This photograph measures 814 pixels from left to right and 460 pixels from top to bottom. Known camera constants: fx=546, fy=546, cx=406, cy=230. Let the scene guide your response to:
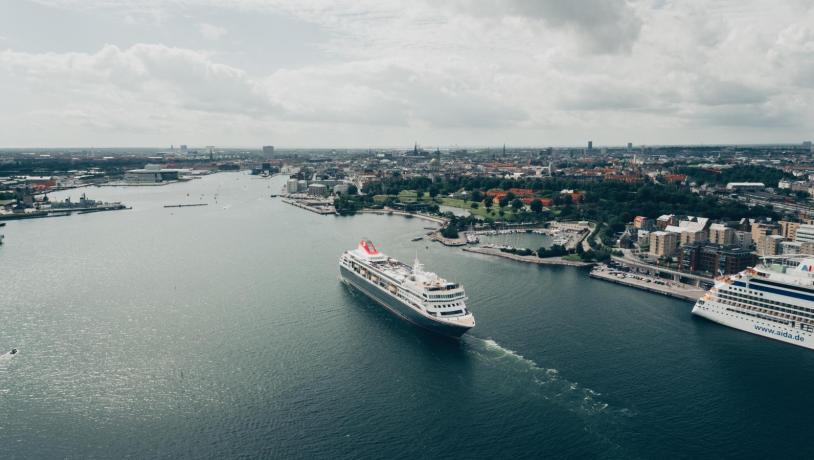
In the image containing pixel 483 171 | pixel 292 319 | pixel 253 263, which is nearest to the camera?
pixel 292 319

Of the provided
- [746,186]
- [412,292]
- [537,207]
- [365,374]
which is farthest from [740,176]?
[365,374]

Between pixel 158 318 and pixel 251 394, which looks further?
pixel 158 318

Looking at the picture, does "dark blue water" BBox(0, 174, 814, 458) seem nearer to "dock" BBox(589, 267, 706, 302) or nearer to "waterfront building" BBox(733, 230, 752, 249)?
"dock" BBox(589, 267, 706, 302)

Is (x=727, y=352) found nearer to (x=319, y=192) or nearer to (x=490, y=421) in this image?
(x=490, y=421)

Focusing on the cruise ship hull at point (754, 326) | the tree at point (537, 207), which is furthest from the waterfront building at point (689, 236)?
the tree at point (537, 207)

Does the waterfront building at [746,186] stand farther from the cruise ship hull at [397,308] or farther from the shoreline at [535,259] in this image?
the cruise ship hull at [397,308]

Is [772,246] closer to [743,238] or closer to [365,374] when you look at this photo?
[743,238]

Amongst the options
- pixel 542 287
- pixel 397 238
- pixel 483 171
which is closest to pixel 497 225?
pixel 397 238

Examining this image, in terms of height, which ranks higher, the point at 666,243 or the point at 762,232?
the point at 762,232
